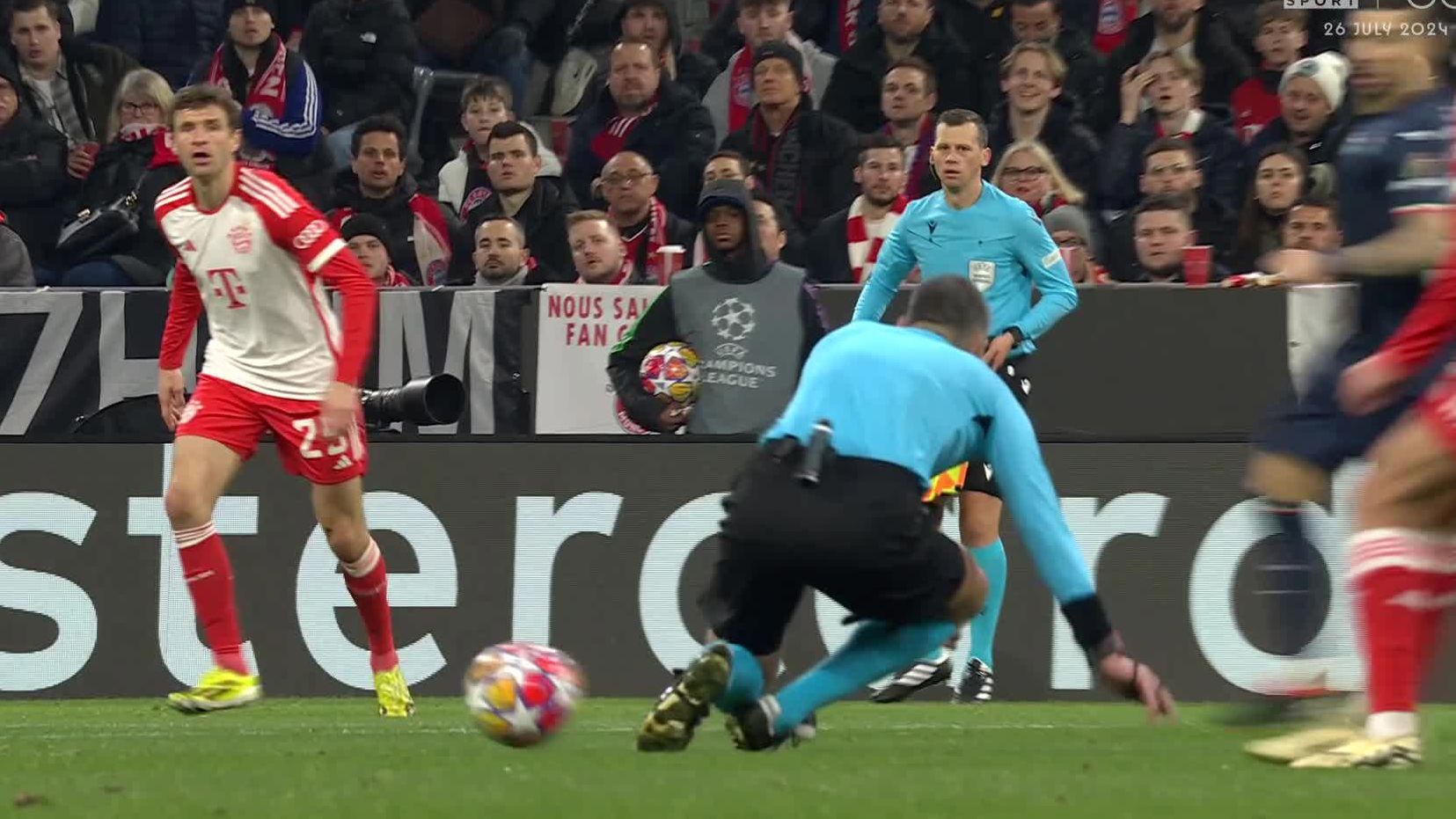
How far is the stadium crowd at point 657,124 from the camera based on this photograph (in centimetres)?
1318

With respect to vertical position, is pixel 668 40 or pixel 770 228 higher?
pixel 668 40

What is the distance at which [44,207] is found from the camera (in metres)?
15.0

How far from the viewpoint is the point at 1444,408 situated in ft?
20.9

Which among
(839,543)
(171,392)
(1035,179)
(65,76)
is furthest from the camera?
(65,76)

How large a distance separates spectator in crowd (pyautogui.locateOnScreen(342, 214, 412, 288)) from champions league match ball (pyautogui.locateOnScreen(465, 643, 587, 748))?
6198mm

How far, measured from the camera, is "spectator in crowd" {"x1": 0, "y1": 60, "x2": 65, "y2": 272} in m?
14.9

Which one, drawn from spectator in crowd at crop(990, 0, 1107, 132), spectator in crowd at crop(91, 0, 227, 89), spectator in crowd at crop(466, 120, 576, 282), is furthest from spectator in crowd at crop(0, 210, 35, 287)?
spectator in crowd at crop(990, 0, 1107, 132)

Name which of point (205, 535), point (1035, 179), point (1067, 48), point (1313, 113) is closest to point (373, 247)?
point (1035, 179)

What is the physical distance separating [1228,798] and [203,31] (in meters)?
11.8

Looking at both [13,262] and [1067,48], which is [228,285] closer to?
[13,262]

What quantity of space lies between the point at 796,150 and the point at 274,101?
3201mm

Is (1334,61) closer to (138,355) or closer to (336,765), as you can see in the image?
(138,355)

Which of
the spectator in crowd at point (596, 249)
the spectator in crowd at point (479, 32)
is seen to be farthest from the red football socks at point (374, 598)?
the spectator in crowd at point (479, 32)

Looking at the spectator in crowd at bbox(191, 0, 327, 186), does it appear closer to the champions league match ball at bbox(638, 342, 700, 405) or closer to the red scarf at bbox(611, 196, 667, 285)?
the red scarf at bbox(611, 196, 667, 285)
